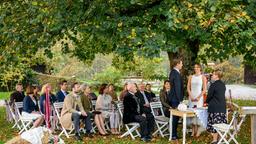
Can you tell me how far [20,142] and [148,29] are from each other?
18.1ft

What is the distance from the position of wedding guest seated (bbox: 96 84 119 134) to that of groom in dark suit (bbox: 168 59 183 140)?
1.83m

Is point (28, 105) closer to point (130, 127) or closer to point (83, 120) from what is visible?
point (83, 120)

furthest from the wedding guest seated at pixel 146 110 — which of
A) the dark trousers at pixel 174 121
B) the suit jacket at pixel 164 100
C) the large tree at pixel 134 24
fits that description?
the large tree at pixel 134 24

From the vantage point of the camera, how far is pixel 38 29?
13.9 metres

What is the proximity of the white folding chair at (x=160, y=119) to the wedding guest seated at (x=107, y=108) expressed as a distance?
1082 mm

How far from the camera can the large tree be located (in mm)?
11625

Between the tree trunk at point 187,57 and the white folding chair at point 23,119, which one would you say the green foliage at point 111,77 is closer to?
the tree trunk at point 187,57

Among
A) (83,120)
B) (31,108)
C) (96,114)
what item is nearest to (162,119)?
(96,114)

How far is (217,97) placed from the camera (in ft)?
38.6

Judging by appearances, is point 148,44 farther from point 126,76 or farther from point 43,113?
point 126,76

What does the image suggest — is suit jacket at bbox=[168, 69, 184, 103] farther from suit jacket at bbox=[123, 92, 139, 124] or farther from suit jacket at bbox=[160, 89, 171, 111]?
suit jacket at bbox=[123, 92, 139, 124]

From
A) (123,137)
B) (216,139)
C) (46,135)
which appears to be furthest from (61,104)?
(46,135)

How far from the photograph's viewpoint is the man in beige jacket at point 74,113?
13133 mm

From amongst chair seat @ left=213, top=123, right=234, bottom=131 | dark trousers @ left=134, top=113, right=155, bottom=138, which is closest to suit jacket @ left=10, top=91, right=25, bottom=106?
dark trousers @ left=134, top=113, right=155, bottom=138
